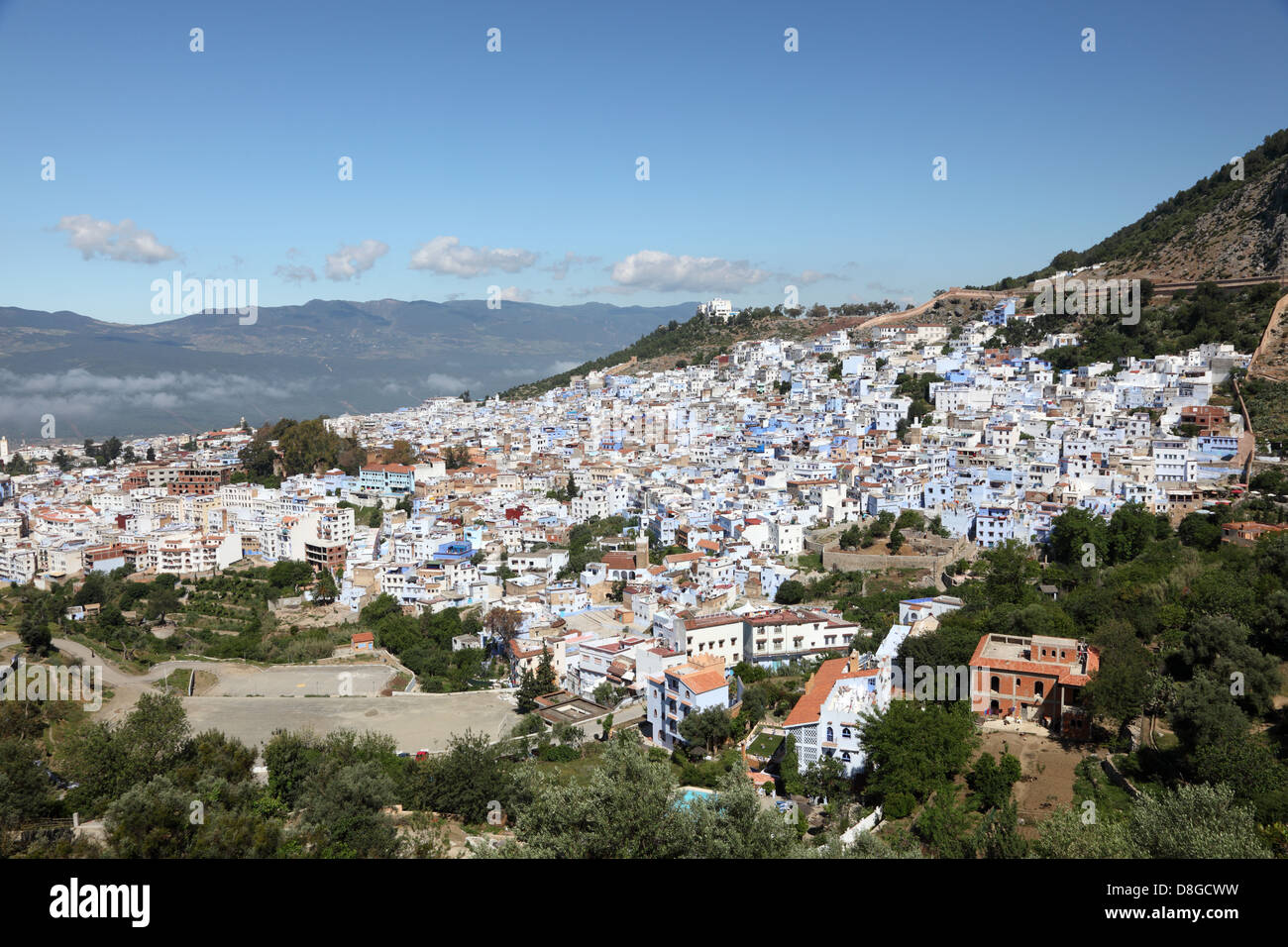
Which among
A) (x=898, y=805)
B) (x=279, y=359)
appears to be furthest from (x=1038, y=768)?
(x=279, y=359)

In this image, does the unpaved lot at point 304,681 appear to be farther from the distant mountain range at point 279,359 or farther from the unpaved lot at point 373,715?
the distant mountain range at point 279,359

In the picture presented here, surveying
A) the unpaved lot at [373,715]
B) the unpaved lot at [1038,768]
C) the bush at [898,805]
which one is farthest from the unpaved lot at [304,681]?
the unpaved lot at [1038,768]

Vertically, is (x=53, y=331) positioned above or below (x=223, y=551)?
above

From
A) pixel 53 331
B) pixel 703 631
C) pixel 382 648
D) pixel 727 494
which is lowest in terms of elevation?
pixel 382 648

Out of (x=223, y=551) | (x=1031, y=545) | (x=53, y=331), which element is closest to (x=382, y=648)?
(x=223, y=551)

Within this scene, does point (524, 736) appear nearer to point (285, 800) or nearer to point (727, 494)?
point (285, 800)

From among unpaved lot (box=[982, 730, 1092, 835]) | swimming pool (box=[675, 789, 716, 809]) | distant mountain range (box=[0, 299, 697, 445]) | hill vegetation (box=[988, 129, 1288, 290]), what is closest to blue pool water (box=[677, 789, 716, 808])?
swimming pool (box=[675, 789, 716, 809])

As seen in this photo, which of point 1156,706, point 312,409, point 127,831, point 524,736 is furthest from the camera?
point 312,409

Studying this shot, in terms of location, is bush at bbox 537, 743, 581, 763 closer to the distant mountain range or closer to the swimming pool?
the swimming pool

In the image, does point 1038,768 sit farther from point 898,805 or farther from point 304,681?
point 304,681
